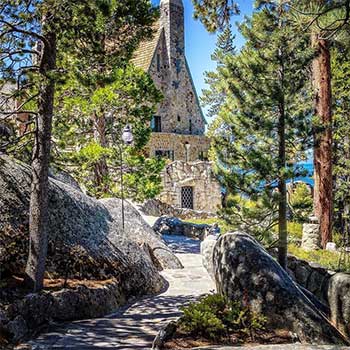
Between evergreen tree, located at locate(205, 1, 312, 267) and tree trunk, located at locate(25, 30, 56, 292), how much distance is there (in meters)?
4.58

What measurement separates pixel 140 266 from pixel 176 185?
14928 mm

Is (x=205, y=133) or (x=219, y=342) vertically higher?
(x=205, y=133)

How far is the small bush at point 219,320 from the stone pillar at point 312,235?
25.9ft

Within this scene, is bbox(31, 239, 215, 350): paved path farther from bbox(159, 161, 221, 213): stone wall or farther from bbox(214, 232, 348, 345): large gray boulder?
bbox(159, 161, 221, 213): stone wall

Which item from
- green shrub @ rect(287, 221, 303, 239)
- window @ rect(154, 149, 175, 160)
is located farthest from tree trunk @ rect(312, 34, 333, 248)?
window @ rect(154, 149, 175, 160)

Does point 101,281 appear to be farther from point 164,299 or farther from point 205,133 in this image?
point 205,133

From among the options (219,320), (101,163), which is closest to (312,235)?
(101,163)

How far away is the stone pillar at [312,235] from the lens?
11996 mm

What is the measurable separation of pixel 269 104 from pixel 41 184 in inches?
203

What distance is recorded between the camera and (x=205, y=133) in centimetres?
2908

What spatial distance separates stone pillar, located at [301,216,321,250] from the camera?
11996 millimetres

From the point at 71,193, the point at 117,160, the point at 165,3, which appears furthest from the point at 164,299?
the point at 165,3

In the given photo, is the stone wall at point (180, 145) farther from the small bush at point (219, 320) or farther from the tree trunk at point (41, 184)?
the small bush at point (219, 320)

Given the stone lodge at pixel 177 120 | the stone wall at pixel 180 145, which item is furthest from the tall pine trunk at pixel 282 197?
the stone wall at pixel 180 145
